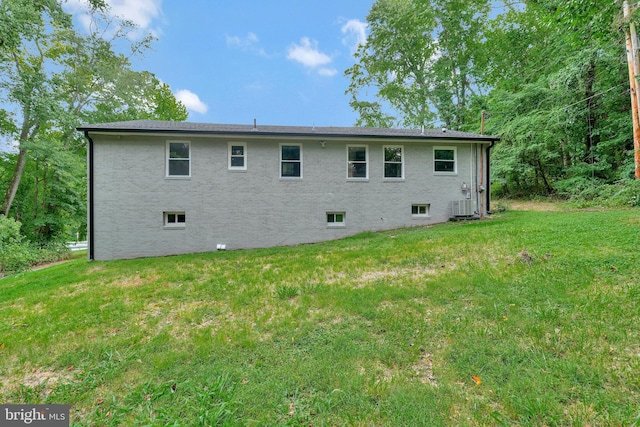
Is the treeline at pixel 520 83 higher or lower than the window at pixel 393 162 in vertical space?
higher

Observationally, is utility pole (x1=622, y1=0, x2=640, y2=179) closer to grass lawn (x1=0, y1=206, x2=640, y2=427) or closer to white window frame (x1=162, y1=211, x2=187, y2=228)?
grass lawn (x1=0, y1=206, x2=640, y2=427)

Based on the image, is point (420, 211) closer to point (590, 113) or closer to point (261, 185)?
point (261, 185)

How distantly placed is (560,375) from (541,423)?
0.62 metres

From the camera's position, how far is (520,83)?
15.9 metres

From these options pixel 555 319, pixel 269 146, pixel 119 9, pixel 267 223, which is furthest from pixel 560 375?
pixel 119 9

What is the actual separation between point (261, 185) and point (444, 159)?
7.06 meters

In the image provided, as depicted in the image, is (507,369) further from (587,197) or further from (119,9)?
(119,9)

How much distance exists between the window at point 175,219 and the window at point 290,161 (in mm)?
3661

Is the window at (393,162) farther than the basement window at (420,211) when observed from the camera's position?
No

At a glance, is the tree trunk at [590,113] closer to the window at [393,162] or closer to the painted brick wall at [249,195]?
the painted brick wall at [249,195]

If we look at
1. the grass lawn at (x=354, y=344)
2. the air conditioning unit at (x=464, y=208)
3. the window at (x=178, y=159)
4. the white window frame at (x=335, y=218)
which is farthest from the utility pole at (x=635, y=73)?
the window at (x=178, y=159)

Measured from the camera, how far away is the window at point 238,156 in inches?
366

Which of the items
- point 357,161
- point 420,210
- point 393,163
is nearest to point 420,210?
point 420,210

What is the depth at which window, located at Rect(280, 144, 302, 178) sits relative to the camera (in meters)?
9.54
